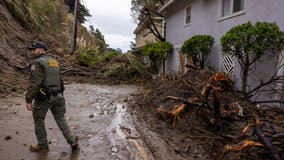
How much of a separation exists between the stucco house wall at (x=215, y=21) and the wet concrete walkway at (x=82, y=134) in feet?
13.5

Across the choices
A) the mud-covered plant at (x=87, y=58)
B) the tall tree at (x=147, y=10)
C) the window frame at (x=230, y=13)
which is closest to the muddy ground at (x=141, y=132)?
the window frame at (x=230, y=13)

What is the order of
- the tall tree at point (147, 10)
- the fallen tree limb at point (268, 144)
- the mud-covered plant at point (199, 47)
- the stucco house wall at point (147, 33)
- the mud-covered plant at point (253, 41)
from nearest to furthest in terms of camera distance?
the fallen tree limb at point (268, 144) → the mud-covered plant at point (253, 41) → the mud-covered plant at point (199, 47) → the tall tree at point (147, 10) → the stucco house wall at point (147, 33)

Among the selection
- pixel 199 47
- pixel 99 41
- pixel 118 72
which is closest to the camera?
pixel 199 47

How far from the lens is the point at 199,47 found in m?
10.3

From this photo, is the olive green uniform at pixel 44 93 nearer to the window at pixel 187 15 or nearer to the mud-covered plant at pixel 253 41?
the mud-covered plant at pixel 253 41

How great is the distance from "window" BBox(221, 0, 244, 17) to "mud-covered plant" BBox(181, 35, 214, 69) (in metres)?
1.15

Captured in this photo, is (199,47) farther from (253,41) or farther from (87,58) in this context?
(87,58)

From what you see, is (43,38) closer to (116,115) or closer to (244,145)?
(116,115)

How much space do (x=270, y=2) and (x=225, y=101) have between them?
3.18 m

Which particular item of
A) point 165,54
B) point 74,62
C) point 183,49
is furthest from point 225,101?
point 74,62

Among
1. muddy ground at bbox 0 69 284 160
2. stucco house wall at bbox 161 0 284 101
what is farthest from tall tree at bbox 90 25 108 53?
muddy ground at bbox 0 69 284 160

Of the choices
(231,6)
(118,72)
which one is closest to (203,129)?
(231,6)

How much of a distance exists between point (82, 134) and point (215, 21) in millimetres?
7491

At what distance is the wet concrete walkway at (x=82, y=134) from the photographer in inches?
165
